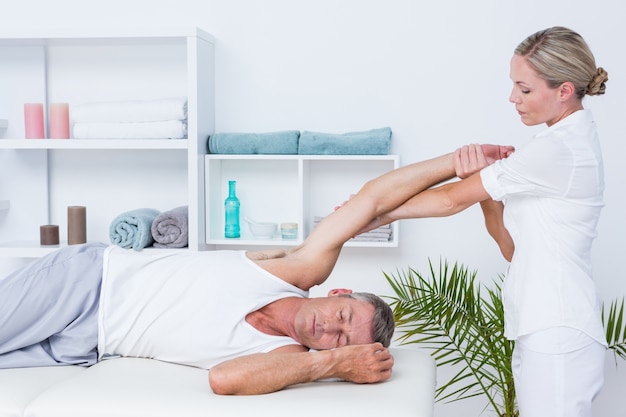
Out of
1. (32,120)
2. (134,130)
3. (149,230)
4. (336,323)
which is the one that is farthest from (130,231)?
(336,323)

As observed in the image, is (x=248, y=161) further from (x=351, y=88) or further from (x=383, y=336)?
(x=383, y=336)

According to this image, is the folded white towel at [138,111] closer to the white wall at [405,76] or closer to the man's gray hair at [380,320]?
the white wall at [405,76]

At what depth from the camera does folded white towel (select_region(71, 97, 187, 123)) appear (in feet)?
10.5

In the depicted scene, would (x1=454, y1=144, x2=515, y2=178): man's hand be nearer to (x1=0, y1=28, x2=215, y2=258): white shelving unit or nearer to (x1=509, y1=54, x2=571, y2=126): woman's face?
(x1=509, y1=54, x2=571, y2=126): woman's face

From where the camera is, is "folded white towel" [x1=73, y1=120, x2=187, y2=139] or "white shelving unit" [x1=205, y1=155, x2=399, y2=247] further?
"white shelving unit" [x1=205, y1=155, x2=399, y2=247]

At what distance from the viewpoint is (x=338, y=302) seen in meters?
2.21

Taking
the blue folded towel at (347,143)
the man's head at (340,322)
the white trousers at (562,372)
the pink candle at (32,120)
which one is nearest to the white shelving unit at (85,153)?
the pink candle at (32,120)

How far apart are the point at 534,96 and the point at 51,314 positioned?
4.96 ft

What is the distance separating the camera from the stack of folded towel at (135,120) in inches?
126

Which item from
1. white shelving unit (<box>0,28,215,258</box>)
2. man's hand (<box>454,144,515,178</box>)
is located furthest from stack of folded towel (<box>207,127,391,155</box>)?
man's hand (<box>454,144,515,178</box>)

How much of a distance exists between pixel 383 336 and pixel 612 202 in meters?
1.48

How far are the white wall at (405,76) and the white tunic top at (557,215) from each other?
1.18 m

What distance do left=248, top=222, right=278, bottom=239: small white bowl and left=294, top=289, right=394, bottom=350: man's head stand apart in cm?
108

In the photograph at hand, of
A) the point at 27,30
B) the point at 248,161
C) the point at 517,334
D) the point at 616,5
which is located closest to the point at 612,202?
the point at 616,5
